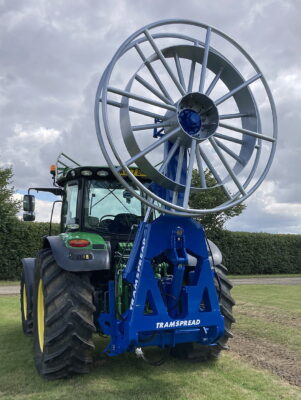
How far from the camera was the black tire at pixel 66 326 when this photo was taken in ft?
13.6

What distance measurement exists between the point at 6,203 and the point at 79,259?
1407 cm

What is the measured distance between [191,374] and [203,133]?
8.28 ft

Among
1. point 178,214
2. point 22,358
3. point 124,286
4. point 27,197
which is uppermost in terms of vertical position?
point 27,197

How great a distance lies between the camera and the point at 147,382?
424cm

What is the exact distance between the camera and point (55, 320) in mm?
4145

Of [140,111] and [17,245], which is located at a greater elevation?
[140,111]

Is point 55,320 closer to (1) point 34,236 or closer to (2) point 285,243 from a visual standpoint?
(1) point 34,236

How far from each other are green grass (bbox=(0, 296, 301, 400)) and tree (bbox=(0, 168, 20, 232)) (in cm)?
1228

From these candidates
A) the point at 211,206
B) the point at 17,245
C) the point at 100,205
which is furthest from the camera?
the point at 211,206

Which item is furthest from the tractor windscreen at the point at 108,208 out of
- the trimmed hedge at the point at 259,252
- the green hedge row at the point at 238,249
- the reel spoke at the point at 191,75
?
the trimmed hedge at the point at 259,252

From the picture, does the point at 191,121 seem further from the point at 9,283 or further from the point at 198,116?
the point at 9,283

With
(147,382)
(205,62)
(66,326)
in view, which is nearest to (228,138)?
(205,62)

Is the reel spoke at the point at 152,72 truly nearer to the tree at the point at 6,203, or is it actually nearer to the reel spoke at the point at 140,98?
the reel spoke at the point at 140,98

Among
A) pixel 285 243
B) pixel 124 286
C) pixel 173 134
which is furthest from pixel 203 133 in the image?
pixel 285 243
